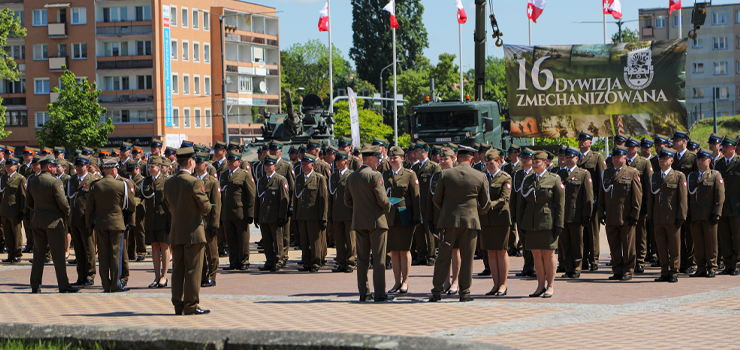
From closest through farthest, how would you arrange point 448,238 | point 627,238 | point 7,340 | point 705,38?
point 7,340
point 448,238
point 627,238
point 705,38

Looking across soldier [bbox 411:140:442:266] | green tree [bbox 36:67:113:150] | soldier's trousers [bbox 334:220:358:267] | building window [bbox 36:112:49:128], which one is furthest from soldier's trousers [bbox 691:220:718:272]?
building window [bbox 36:112:49:128]

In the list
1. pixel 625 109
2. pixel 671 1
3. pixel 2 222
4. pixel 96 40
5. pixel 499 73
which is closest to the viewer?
pixel 2 222

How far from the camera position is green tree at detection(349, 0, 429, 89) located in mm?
81188

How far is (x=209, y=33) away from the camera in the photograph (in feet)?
237

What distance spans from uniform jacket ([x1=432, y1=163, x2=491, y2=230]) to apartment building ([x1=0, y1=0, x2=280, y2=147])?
5754 cm

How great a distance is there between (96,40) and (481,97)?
4782cm

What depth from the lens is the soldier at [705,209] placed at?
42.0 feet

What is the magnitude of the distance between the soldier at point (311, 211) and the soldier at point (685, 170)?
599 cm

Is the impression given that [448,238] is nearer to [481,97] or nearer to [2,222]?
[2,222]

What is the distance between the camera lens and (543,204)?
443 inches

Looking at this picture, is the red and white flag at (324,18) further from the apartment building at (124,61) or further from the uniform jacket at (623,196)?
the uniform jacket at (623,196)

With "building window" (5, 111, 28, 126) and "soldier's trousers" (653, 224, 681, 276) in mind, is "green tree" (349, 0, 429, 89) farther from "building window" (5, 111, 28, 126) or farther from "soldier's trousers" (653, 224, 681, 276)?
"soldier's trousers" (653, 224, 681, 276)

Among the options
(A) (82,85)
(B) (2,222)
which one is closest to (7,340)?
(B) (2,222)

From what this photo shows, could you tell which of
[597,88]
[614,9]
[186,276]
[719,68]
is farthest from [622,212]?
[719,68]
